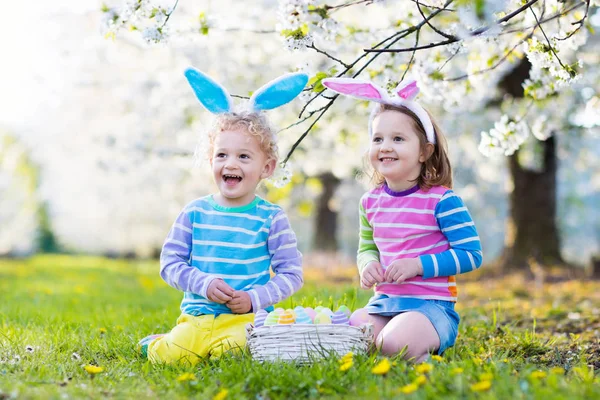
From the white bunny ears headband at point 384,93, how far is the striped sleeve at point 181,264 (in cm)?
94

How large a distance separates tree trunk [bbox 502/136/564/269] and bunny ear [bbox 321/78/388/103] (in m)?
6.50

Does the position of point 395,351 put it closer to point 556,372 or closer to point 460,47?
point 556,372

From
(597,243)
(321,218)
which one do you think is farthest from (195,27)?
(597,243)

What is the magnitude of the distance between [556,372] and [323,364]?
2.74 ft

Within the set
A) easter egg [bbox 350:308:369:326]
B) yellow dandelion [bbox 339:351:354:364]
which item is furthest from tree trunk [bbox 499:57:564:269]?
yellow dandelion [bbox 339:351:354:364]

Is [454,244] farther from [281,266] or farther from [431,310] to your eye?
[281,266]

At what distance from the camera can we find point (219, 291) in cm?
287

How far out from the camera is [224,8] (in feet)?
27.0

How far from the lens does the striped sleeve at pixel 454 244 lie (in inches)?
112

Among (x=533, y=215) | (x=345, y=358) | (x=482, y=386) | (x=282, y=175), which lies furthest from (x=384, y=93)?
(x=533, y=215)

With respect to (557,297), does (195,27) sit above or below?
above

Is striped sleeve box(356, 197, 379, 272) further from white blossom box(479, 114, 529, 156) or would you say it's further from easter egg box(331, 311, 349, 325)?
white blossom box(479, 114, 529, 156)

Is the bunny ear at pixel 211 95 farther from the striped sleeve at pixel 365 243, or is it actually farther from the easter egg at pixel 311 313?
the easter egg at pixel 311 313

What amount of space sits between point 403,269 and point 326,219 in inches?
434
